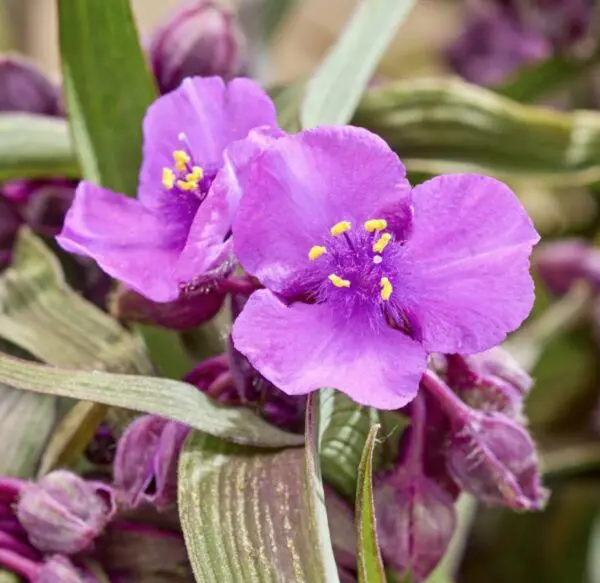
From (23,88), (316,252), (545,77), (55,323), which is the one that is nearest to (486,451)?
(316,252)

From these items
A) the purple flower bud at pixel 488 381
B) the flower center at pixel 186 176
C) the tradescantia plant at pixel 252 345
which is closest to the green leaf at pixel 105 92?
the tradescantia plant at pixel 252 345

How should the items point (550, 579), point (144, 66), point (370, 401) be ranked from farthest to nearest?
point (550, 579) → point (144, 66) → point (370, 401)

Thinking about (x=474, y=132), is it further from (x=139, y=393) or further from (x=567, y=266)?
(x=139, y=393)

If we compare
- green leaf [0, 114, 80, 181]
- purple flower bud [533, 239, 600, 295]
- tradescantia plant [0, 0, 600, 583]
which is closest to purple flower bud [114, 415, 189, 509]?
tradescantia plant [0, 0, 600, 583]

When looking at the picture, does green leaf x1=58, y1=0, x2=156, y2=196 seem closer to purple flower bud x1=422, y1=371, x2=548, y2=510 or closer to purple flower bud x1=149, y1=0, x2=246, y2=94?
purple flower bud x1=149, y1=0, x2=246, y2=94

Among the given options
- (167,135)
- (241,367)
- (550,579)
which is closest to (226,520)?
(241,367)

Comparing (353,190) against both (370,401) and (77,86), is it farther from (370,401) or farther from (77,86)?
(77,86)

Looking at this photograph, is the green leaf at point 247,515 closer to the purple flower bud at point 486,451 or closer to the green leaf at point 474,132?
the purple flower bud at point 486,451
